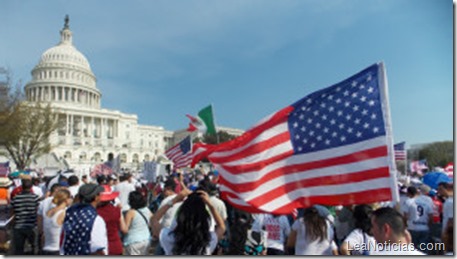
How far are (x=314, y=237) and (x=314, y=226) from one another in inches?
4.7

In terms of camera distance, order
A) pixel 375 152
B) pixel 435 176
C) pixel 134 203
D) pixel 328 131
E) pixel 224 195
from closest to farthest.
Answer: pixel 375 152 < pixel 328 131 < pixel 224 195 < pixel 134 203 < pixel 435 176

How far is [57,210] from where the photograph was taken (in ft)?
17.4

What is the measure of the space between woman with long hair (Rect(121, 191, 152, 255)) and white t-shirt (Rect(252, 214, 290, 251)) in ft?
4.93

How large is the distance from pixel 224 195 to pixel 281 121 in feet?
3.39

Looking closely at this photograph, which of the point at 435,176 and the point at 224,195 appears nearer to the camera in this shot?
the point at 224,195

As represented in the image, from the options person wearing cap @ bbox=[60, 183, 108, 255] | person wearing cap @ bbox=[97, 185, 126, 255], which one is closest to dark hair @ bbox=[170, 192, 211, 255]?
person wearing cap @ bbox=[60, 183, 108, 255]

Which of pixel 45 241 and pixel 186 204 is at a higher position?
pixel 186 204

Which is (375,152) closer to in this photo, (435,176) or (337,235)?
(337,235)

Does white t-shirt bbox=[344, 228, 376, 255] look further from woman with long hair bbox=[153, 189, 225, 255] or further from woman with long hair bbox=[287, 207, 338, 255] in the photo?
woman with long hair bbox=[153, 189, 225, 255]

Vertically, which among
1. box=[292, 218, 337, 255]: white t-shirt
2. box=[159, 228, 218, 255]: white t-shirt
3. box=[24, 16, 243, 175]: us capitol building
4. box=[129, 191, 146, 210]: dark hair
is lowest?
box=[292, 218, 337, 255]: white t-shirt

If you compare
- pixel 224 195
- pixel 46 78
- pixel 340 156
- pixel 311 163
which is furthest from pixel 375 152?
pixel 46 78

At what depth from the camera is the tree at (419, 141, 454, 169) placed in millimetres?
53375

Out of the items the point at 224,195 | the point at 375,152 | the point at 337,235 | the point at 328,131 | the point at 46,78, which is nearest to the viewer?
the point at 375,152

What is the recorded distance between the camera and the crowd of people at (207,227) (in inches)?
136
